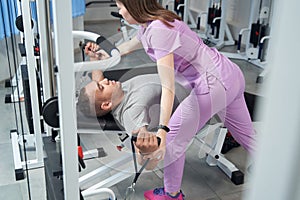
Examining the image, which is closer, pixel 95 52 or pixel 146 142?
pixel 146 142

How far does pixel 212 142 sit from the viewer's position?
2580mm

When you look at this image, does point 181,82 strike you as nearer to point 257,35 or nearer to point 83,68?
point 83,68

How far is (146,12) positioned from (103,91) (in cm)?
45

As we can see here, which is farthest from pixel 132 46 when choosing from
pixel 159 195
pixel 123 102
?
pixel 159 195

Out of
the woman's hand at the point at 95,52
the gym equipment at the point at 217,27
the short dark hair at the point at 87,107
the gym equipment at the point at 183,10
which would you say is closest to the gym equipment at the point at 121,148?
the short dark hair at the point at 87,107

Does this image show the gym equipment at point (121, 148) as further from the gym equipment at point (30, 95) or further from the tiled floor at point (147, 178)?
the gym equipment at point (30, 95)

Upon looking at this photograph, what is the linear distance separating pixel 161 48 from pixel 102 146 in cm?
123

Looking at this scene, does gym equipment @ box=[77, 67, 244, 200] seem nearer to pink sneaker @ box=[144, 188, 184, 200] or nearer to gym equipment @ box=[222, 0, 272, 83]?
pink sneaker @ box=[144, 188, 184, 200]

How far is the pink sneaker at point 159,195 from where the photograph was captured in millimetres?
2087

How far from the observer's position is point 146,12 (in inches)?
69.0

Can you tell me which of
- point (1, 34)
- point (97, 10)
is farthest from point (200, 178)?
point (97, 10)

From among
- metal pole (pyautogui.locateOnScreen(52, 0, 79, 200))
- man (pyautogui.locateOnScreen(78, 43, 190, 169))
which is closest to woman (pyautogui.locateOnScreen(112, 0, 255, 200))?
man (pyautogui.locateOnScreen(78, 43, 190, 169))

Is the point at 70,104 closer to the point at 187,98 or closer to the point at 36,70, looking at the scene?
the point at 187,98

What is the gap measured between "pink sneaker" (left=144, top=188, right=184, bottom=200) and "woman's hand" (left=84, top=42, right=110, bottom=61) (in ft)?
2.72
